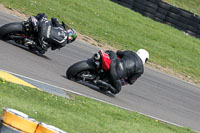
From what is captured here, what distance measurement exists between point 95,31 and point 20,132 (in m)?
13.6

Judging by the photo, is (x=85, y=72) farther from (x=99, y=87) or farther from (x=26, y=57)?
(x=26, y=57)

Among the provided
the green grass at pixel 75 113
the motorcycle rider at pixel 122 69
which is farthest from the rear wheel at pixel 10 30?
the green grass at pixel 75 113

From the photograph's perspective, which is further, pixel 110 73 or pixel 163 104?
pixel 163 104

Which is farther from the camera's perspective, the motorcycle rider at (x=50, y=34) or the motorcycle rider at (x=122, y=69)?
the motorcycle rider at (x=50, y=34)

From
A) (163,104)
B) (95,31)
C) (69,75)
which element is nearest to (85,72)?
(69,75)

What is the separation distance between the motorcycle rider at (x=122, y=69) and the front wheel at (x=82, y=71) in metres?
0.28

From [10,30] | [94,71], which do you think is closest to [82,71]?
[94,71]

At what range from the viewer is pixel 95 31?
18.3 meters

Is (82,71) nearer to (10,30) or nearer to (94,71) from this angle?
(94,71)

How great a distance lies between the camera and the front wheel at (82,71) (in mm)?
10039

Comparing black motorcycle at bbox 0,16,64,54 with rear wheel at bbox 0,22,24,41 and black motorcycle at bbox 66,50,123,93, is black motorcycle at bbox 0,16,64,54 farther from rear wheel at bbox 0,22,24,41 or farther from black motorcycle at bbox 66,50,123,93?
black motorcycle at bbox 66,50,123,93

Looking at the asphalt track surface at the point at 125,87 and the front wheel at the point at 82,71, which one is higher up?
the front wheel at the point at 82,71

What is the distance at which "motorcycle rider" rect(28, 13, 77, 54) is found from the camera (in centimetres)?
1094

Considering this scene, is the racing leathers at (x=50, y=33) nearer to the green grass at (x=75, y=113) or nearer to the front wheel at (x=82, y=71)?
the front wheel at (x=82, y=71)
